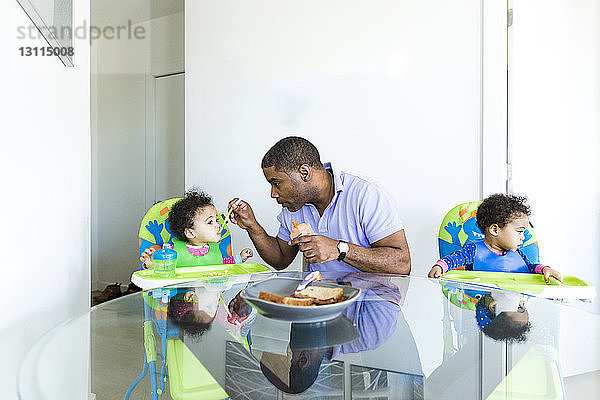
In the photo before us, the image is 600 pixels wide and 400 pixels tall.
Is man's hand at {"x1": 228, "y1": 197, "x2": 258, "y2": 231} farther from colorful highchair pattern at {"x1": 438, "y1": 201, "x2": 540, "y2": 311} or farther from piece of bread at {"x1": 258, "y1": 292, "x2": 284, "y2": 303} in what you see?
piece of bread at {"x1": 258, "y1": 292, "x2": 284, "y2": 303}

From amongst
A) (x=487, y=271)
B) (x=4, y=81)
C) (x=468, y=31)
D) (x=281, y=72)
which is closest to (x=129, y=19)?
(x=281, y=72)

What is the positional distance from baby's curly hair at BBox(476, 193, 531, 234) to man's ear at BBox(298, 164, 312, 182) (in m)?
0.74

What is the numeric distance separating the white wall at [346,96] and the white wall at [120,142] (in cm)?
146

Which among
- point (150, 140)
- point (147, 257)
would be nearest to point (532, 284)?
point (147, 257)

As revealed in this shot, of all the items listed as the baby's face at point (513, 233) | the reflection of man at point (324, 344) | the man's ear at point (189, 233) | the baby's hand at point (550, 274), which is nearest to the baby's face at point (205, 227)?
the man's ear at point (189, 233)

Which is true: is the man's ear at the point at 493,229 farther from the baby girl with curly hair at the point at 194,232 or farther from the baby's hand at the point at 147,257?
the baby's hand at the point at 147,257

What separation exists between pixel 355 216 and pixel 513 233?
63 centimetres

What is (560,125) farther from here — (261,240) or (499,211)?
(261,240)

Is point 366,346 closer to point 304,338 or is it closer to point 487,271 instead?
point 304,338

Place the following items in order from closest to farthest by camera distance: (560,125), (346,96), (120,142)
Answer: (560,125) < (346,96) < (120,142)

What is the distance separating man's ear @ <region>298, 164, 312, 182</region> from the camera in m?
2.08

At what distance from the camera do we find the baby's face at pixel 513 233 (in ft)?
6.65

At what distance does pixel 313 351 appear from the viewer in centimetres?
99

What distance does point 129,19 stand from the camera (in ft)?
15.7
